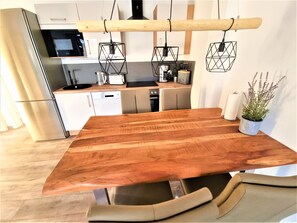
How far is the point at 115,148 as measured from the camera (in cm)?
97

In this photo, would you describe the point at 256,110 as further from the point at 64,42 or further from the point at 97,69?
the point at 64,42

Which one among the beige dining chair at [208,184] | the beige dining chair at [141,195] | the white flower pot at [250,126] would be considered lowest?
the beige dining chair at [208,184]

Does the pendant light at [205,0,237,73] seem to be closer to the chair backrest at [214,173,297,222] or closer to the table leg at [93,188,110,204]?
the chair backrest at [214,173,297,222]

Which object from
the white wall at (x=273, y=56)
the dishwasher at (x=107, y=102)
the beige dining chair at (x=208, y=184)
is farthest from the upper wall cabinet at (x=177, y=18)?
the beige dining chair at (x=208, y=184)

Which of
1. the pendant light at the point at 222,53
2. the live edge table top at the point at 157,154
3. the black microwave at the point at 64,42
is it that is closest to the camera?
the live edge table top at the point at 157,154

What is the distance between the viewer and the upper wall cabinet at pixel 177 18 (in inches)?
84.5

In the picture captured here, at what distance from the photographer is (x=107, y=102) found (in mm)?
2428

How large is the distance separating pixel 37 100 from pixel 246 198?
2792 mm

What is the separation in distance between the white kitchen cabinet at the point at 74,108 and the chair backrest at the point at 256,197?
7.56ft

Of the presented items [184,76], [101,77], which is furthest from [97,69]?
[184,76]

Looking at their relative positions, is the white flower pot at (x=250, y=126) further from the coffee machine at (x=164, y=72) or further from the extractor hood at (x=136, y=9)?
the extractor hood at (x=136, y=9)

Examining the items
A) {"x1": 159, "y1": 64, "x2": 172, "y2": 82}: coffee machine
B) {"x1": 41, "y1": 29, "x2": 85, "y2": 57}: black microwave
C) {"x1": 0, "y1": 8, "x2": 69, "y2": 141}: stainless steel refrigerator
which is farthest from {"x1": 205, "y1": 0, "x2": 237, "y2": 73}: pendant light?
{"x1": 0, "y1": 8, "x2": 69, "y2": 141}: stainless steel refrigerator

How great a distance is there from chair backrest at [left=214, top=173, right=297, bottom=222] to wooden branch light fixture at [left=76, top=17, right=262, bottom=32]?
853 mm

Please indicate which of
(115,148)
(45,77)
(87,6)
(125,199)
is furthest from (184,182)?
(87,6)
